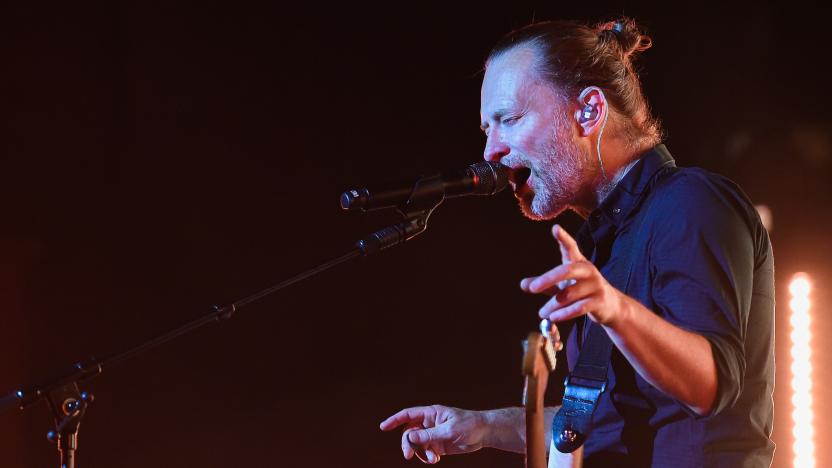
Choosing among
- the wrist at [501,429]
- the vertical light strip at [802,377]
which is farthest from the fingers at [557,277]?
the vertical light strip at [802,377]

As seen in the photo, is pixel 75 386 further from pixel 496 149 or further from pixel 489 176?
pixel 496 149

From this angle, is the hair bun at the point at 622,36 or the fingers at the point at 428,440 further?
the hair bun at the point at 622,36

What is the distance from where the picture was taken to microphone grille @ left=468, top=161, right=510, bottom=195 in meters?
2.11

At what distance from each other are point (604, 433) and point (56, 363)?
2310 mm

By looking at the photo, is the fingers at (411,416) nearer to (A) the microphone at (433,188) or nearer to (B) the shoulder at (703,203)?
(A) the microphone at (433,188)

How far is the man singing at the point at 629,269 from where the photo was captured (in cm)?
143

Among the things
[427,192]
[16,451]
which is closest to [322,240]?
[16,451]

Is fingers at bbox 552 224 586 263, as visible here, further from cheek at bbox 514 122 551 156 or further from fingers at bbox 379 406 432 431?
fingers at bbox 379 406 432 431

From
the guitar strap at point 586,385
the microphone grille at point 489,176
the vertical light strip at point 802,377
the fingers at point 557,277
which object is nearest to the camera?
the fingers at point 557,277

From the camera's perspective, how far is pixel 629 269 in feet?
5.96

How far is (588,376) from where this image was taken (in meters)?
1.81

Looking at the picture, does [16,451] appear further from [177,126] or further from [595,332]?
[595,332]

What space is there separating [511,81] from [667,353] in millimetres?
1138

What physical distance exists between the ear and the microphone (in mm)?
247
